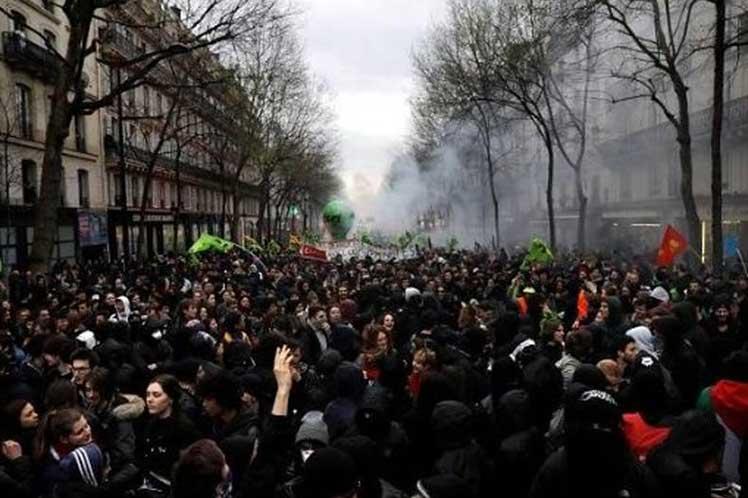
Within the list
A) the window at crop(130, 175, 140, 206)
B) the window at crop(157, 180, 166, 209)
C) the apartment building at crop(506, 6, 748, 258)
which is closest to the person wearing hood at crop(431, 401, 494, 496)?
the apartment building at crop(506, 6, 748, 258)

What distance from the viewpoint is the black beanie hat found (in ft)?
9.74

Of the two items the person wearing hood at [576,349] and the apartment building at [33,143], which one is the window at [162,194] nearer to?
the apartment building at [33,143]

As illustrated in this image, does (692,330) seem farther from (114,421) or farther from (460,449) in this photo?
(114,421)

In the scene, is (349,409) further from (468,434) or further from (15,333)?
(15,333)

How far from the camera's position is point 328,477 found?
2.97m

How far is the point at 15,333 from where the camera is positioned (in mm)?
10195

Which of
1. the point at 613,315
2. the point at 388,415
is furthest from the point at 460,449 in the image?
the point at 613,315

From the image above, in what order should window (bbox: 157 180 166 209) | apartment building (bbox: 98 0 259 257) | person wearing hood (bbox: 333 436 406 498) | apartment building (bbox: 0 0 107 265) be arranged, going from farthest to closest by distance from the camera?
1. window (bbox: 157 180 166 209)
2. apartment building (bbox: 98 0 259 257)
3. apartment building (bbox: 0 0 107 265)
4. person wearing hood (bbox: 333 436 406 498)

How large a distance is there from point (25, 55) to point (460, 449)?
28.6m

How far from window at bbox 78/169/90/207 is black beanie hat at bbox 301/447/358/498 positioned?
33.2m

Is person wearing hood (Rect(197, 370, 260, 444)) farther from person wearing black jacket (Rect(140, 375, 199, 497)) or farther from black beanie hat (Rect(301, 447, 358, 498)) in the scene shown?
black beanie hat (Rect(301, 447, 358, 498))

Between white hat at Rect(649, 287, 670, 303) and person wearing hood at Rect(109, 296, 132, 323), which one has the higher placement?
white hat at Rect(649, 287, 670, 303)

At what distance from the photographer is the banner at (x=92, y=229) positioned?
3036cm

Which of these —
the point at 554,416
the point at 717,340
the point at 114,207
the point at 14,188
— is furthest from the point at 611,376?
the point at 114,207
